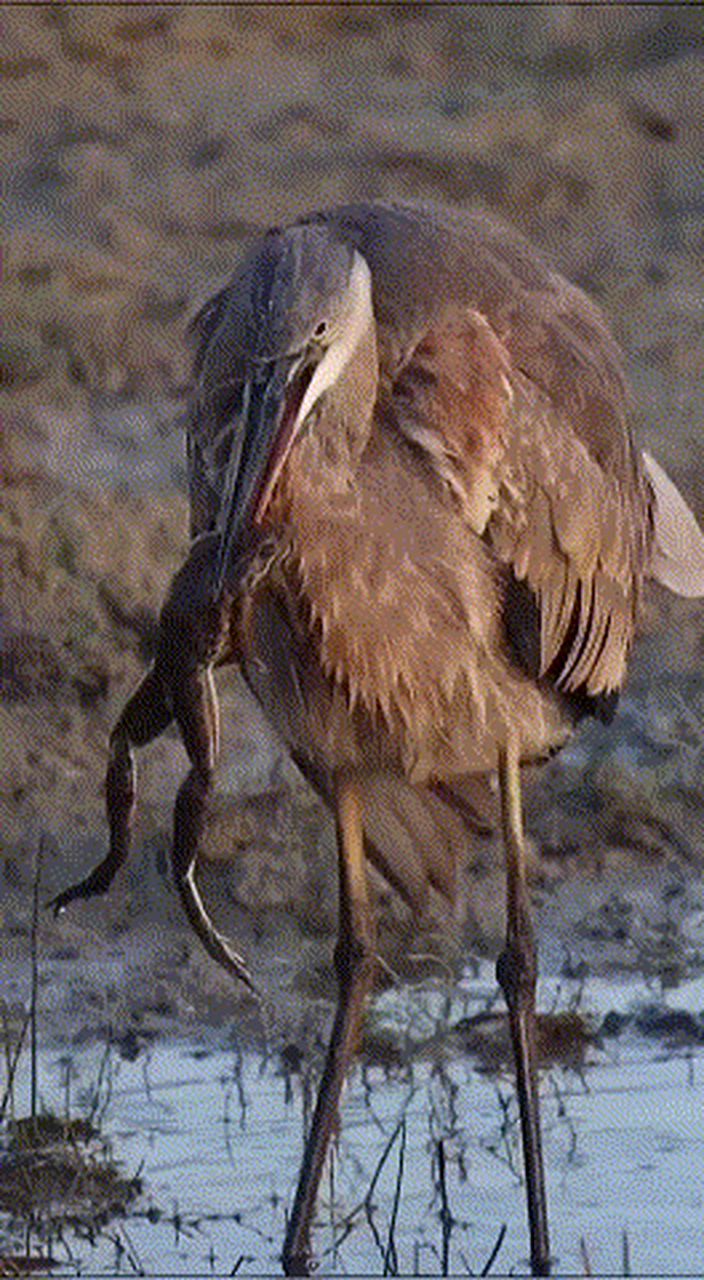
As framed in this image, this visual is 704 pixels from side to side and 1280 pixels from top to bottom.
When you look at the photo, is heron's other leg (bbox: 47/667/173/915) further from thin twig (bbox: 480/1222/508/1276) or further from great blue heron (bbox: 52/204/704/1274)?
thin twig (bbox: 480/1222/508/1276)

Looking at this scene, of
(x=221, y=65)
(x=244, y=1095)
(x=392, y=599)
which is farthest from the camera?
(x=221, y=65)

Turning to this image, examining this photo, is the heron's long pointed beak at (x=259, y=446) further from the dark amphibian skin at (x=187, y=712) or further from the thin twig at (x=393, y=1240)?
the thin twig at (x=393, y=1240)

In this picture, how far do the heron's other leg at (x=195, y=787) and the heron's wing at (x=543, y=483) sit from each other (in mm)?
479

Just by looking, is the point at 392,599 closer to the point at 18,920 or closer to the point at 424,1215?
the point at 424,1215

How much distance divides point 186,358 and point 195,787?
4340mm

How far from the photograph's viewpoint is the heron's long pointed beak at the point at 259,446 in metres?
3.66

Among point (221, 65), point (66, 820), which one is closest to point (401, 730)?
point (66, 820)

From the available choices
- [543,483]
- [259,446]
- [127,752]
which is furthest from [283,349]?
[543,483]

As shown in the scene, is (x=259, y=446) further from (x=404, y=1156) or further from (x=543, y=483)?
(x=404, y=1156)

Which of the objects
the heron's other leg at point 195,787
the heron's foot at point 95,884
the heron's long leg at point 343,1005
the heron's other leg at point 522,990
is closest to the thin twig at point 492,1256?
the heron's other leg at point 522,990

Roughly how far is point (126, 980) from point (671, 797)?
138 cm

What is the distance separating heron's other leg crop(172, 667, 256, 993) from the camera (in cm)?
391

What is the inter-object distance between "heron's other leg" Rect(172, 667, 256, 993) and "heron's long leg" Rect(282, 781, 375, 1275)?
0.43m

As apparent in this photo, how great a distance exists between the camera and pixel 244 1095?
4820 millimetres
